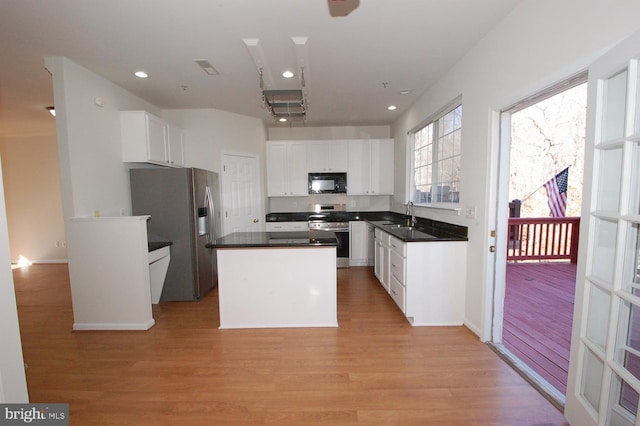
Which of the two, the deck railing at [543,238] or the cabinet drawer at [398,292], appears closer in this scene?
the cabinet drawer at [398,292]

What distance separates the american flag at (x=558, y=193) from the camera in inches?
212

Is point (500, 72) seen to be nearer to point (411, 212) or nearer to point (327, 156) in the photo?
point (411, 212)

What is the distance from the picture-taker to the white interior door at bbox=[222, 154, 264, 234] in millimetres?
4367

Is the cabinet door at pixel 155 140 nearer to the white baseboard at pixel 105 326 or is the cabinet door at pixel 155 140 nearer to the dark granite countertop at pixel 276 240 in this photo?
the dark granite countertop at pixel 276 240

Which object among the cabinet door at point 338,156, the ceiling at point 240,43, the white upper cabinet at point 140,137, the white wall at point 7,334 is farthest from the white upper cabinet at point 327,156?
the white wall at point 7,334

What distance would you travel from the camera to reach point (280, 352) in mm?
2289

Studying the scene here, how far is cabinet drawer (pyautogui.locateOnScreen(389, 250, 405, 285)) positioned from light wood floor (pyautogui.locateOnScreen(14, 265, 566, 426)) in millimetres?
434

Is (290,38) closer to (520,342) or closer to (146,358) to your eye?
(146,358)

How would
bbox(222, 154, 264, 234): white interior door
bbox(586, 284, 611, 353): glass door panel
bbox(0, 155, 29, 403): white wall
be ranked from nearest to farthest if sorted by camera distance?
bbox(0, 155, 29, 403): white wall
bbox(586, 284, 611, 353): glass door panel
bbox(222, 154, 264, 234): white interior door

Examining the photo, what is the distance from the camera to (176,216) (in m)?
3.41

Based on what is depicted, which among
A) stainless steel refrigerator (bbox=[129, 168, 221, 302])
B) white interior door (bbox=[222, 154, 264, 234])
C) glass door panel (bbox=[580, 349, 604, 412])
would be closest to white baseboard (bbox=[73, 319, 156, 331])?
stainless steel refrigerator (bbox=[129, 168, 221, 302])

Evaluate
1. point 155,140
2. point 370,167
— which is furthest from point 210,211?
point 370,167

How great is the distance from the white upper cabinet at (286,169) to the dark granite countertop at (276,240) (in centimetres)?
213

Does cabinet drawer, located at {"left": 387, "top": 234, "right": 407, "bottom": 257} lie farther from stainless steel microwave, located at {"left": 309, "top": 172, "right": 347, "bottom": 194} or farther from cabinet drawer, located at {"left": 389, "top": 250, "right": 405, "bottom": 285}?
stainless steel microwave, located at {"left": 309, "top": 172, "right": 347, "bottom": 194}
